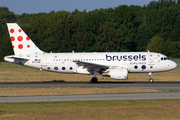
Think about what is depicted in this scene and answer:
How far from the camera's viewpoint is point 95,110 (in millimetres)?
17156

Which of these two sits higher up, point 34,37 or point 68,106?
point 34,37

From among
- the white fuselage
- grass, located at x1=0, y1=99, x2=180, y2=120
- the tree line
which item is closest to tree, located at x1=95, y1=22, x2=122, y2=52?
the tree line

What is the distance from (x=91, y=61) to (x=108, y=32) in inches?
2509

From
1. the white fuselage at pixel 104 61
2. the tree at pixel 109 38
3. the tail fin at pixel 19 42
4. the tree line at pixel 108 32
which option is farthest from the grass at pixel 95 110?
the tree at pixel 109 38

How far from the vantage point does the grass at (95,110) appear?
50.8 ft

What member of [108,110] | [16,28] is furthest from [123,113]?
[16,28]

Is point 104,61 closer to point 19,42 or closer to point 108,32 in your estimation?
point 19,42

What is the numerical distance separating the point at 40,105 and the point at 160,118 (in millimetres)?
7944

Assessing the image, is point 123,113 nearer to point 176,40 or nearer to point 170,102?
point 170,102

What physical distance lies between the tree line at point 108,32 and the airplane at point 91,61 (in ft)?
179

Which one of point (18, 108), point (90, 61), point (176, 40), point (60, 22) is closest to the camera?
point (18, 108)

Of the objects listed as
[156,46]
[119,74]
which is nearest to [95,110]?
[119,74]

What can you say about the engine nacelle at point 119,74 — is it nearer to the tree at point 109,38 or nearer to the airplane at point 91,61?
the airplane at point 91,61

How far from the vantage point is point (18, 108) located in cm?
1803
